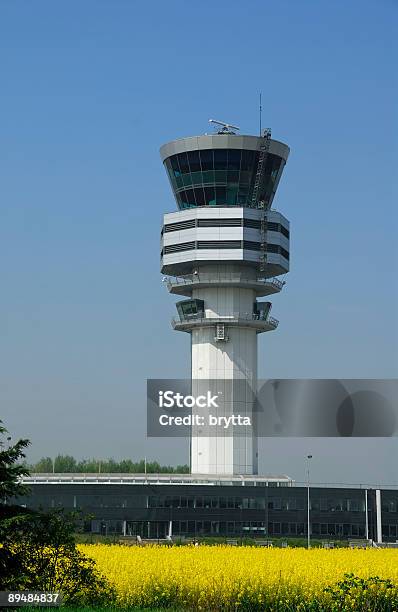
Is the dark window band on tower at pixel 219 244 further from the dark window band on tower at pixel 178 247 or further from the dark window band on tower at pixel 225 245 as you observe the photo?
the dark window band on tower at pixel 178 247

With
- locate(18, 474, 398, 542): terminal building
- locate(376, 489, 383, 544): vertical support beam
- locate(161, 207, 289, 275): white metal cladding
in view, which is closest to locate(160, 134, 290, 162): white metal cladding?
locate(161, 207, 289, 275): white metal cladding

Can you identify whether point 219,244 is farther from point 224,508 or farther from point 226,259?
point 224,508

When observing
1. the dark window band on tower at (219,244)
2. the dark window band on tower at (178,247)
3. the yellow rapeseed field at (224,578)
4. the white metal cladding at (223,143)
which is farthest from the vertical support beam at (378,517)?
the yellow rapeseed field at (224,578)

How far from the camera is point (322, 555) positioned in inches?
2080

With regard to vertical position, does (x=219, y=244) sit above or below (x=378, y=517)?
above

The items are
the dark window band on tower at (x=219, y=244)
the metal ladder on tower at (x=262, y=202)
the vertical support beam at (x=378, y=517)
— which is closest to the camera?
the vertical support beam at (x=378, y=517)

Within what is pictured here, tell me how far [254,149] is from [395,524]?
159 ft

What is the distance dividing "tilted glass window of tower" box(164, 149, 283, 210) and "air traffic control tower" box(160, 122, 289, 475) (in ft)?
0.41

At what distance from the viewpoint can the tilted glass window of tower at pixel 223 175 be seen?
131375 mm

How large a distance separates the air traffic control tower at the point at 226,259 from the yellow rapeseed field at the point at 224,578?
7974 centimetres

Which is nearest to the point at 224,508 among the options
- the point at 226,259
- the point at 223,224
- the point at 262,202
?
the point at 226,259

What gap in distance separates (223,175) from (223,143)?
401 cm

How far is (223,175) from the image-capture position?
5197 inches

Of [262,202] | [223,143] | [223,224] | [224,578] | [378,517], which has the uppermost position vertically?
[223,143]
